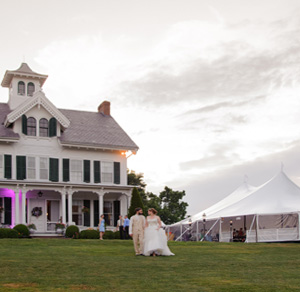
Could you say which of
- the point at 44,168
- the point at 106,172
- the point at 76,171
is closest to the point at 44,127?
the point at 44,168

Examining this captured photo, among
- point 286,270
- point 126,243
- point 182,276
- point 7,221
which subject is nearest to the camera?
point 182,276

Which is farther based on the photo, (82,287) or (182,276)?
(182,276)

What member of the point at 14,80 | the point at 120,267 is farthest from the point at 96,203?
the point at 120,267

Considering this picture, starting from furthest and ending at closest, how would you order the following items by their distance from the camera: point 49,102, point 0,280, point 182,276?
point 49,102, point 182,276, point 0,280

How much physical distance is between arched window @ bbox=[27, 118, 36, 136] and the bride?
20.0 metres

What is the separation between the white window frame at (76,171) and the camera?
113 ft

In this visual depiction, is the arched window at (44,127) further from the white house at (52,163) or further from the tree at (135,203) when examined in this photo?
the tree at (135,203)

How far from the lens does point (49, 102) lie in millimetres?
33781

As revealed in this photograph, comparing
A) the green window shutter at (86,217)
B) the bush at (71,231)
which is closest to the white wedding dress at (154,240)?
the bush at (71,231)

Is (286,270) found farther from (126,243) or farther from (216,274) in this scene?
(126,243)

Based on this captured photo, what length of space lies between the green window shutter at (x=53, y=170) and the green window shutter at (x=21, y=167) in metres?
1.72

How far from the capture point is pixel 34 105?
33.3 meters

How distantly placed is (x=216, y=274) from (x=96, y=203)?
25.5 meters

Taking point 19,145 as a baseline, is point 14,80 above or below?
above
